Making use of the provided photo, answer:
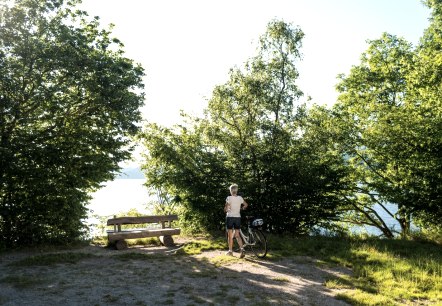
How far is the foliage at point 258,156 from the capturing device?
14648 mm

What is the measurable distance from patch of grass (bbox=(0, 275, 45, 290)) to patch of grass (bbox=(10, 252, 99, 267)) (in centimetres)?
146

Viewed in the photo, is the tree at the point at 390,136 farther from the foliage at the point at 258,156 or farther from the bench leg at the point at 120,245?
the bench leg at the point at 120,245

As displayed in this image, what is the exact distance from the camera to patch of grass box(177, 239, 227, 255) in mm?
11711

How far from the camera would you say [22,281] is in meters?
7.96

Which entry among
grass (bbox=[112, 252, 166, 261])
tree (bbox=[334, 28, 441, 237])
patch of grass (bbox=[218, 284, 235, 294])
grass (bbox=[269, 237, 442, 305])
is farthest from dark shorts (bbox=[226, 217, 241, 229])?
tree (bbox=[334, 28, 441, 237])

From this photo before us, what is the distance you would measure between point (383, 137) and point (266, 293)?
10042 millimetres

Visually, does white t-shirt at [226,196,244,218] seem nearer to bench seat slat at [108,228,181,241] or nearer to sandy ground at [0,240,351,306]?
sandy ground at [0,240,351,306]

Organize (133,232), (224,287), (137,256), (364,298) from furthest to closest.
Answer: (133,232)
(137,256)
(224,287)
(364,298)

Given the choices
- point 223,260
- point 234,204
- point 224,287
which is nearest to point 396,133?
point 234,204

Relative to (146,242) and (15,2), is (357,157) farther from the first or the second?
(15,2)

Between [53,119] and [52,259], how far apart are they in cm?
523

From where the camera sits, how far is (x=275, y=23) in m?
15.6

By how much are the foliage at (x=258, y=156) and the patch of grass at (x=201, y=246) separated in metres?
2.07

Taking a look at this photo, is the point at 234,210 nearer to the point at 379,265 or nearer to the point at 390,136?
the point at 379,265
